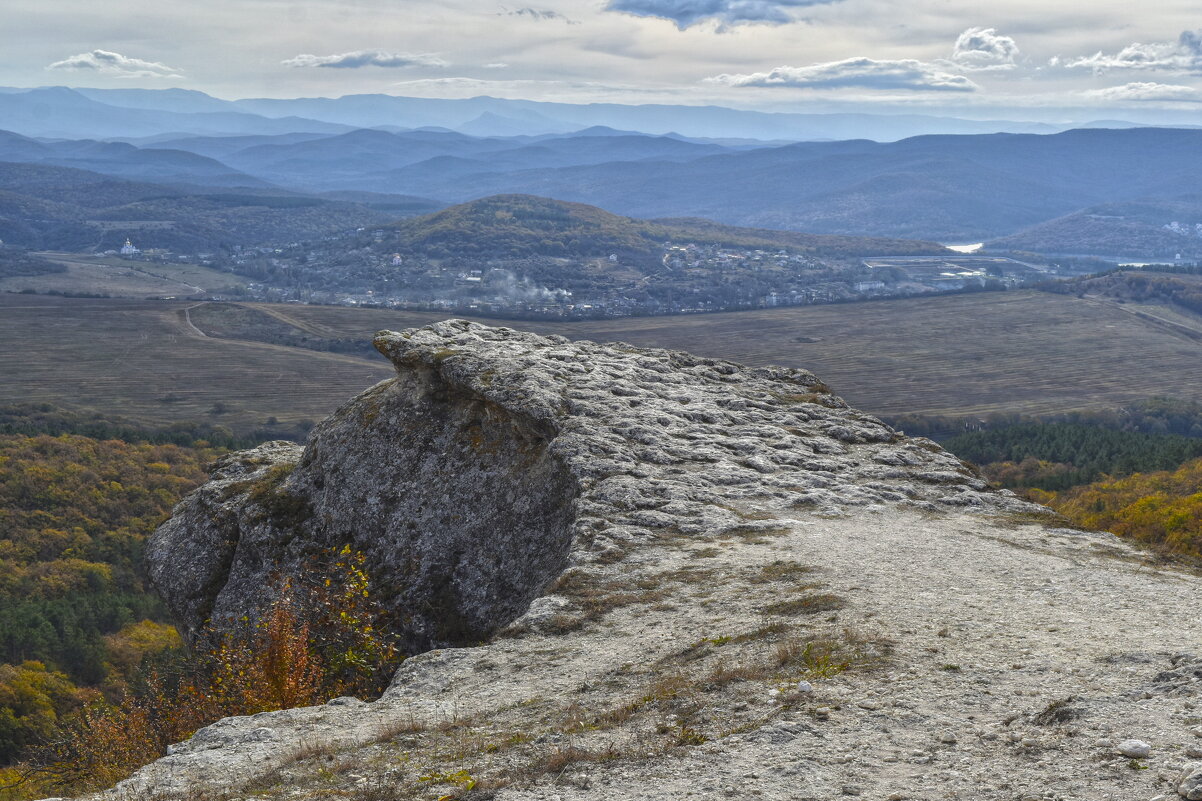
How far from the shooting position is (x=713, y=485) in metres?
20.5

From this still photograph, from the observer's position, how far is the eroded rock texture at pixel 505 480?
18.9 m

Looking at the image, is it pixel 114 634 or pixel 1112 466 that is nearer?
pixel 114 634

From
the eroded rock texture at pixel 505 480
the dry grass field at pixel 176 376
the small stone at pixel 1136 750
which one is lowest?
the dry grass field at pixel 176 376

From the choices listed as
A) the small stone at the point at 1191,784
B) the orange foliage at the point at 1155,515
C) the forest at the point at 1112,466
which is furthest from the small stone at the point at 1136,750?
the orange foliage at the point at 1155,515

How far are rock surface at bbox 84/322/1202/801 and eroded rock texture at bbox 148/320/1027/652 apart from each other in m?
0.08

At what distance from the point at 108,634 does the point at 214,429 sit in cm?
7416

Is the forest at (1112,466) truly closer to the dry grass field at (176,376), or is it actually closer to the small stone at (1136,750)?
the small stone at (1136,750)

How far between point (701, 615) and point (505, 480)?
7.37 metres

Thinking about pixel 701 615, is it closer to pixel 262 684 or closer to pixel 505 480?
pixel 262 684

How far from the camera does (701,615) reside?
1437cm

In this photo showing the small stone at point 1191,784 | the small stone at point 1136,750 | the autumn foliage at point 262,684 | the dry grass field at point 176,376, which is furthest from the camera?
the dry grass field at point 176,376

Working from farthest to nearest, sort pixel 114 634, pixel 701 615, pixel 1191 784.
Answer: pixel 114 634
pixel 701 615
pixel 1191 784

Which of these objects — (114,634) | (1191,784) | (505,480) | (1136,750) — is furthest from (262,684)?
Result: (114,634)

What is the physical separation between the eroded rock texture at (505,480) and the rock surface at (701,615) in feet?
0.28
